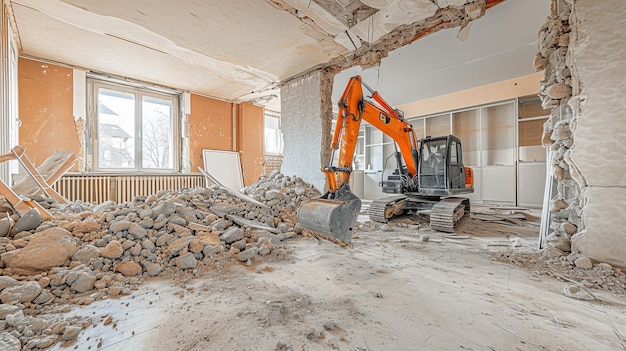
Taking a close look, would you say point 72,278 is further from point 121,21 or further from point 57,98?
point 57,98

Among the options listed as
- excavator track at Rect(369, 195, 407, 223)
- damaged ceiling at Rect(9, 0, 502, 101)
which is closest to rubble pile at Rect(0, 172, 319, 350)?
excavator track at Rect(369, 195, 407, 223)

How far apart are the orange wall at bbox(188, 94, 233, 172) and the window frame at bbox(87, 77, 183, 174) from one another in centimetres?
37

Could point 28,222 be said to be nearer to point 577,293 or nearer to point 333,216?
point 333,216

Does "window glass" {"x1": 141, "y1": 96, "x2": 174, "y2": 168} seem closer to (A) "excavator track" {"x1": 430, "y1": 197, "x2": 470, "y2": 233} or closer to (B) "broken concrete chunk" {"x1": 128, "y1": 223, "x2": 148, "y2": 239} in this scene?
(B) "broken concrete chunk" {"x1": 128, "y1": 223, "x2": 148, "y2": 239}

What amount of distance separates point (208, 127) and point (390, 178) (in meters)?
5.61

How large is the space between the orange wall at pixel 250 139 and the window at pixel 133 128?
188 centimetres

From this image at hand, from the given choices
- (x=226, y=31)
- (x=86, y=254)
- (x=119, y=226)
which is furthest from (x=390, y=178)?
(x=86, y=254)

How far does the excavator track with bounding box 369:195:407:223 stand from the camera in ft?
14.6

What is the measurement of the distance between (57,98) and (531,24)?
9.08m

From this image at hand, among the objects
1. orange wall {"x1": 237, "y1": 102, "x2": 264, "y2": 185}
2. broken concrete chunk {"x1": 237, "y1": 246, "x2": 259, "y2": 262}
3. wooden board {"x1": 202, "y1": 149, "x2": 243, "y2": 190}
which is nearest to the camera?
broken concrete chunk {"x1": 237, "y1": 246, "x2": 259, "y2": 262}

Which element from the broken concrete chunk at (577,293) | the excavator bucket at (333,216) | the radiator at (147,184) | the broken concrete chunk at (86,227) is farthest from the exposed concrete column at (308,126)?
the broken concrete chunk at (577,293)

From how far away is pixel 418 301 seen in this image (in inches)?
65.4

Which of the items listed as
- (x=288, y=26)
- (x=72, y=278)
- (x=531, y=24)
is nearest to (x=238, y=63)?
(x=288, y=26)

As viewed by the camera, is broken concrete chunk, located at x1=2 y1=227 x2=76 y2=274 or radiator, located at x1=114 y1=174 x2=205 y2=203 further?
radiator, located at x1=114 y1=174 x2=205 y2=203
